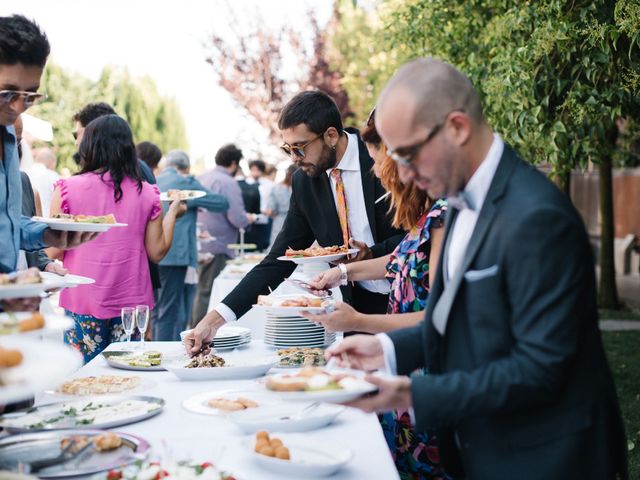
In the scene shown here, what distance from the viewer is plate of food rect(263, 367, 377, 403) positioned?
192cm

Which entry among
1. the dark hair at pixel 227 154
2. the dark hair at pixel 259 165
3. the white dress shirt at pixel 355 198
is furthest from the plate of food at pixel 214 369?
the dark hair at pixel 259 165

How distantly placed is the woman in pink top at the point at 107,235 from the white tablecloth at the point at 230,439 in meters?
2.01

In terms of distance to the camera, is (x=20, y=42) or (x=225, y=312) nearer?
(x=20, y=42)

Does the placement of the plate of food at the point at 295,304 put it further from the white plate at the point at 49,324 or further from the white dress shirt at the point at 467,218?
the white plate at the point at 49,324

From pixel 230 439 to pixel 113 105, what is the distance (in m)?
37.7

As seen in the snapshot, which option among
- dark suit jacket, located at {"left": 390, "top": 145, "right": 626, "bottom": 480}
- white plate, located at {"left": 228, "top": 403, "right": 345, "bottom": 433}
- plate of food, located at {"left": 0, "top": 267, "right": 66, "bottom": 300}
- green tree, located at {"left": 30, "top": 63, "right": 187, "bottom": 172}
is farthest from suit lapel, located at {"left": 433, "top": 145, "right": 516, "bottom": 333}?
green tree, located at {"left": 30, "top": 63, "right": 187, "bottom": 172}

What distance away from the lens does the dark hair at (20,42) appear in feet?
8.02

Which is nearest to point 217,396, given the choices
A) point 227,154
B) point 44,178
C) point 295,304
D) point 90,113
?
point 295,304

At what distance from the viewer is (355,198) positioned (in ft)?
14.0

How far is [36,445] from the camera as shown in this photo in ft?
7.02

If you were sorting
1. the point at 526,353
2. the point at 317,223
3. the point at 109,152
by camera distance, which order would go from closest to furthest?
the point at 526,353 < the point at 317,223 < the point at 109,152

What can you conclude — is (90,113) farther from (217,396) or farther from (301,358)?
(217,396)

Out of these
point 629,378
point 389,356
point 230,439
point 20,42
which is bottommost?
point 629,378

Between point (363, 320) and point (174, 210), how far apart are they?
320 centimetres
